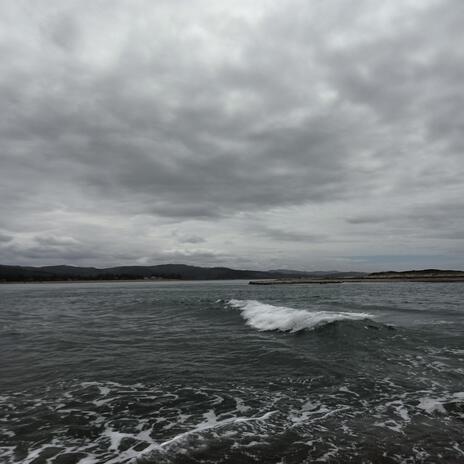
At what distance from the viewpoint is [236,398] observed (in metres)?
9.27

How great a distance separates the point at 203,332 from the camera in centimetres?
1983

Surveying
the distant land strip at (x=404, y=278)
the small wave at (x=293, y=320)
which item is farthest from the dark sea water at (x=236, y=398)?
the distant land strip at (x=404, y=278)

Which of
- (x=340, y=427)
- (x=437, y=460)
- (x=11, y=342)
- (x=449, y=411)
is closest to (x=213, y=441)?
(x=340, y=427)

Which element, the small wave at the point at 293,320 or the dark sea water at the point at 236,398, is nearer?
the dark sea water at the point at 236,398

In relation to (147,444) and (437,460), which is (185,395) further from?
(437,460)

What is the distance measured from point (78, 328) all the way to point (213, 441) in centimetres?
1769

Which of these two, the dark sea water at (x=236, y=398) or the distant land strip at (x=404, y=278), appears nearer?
the dark sea water at (x=236, y=398)

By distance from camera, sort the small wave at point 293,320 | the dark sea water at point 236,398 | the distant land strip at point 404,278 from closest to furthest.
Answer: the dark sea water at point 236,398 → the small wave at point 293,320 → the distant land strip at point 404,278

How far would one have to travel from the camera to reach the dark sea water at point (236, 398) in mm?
6512

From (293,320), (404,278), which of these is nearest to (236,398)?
(293,320)

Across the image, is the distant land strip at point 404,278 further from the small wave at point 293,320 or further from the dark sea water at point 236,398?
the dark sea water at point 236,398

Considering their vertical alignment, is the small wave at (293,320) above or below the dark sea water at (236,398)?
above

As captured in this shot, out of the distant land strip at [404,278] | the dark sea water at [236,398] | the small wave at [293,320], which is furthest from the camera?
the distant land strip at [404,278]

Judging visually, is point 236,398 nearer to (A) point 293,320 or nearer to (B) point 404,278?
(A) point 293,320
